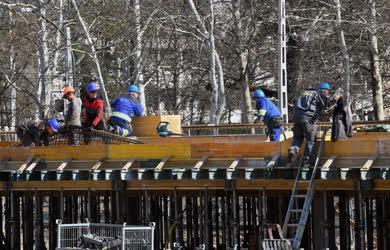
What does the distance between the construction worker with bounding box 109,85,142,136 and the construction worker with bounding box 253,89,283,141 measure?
9.74ft

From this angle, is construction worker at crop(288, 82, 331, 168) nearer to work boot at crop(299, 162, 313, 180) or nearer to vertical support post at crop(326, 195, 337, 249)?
work boot at crop(299, 162, 313, 180)

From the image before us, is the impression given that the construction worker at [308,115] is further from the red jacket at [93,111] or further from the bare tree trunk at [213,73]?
the bare tree trunk at [213,73]

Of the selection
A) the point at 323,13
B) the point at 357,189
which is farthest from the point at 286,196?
the point at 323,13

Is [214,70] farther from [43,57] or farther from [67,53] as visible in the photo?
[43,57]

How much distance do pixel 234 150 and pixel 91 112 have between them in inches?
169

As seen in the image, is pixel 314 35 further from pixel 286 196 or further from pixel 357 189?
pixel 357 189

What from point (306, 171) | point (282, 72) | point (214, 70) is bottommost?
point (306, 171)

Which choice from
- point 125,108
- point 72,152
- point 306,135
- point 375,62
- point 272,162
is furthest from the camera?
point 375,62

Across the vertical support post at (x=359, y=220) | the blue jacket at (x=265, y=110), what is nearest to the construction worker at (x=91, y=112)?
the blue jacket at (x=265, y=110)

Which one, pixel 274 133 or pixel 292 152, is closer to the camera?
pixel 292 152

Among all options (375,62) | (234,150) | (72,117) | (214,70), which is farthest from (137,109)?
(375,62)

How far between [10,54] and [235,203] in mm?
27776

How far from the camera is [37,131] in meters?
25.1

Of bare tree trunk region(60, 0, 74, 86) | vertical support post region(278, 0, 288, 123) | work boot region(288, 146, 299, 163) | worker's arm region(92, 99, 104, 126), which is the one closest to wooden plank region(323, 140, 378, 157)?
work boot region(288, 146, 299, 163)
